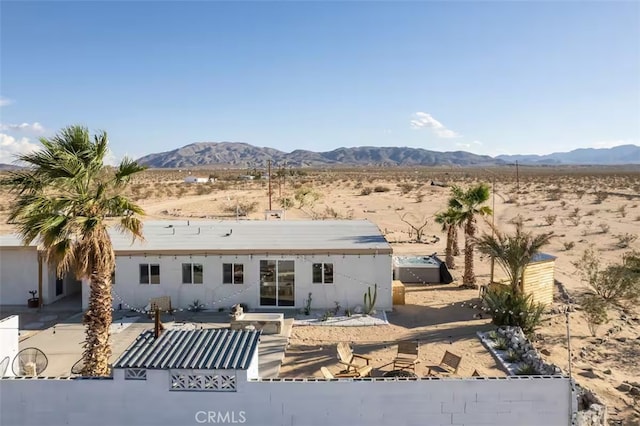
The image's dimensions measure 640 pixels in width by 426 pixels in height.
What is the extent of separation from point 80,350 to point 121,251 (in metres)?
4.37

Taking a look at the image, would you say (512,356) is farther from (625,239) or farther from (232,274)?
(625,239)

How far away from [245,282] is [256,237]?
229 centimetres

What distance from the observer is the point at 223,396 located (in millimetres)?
9000

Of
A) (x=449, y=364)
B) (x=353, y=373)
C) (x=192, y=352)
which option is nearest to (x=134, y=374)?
(x=192, y=352)

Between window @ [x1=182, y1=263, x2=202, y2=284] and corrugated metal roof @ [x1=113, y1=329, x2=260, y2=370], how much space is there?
7.74 m

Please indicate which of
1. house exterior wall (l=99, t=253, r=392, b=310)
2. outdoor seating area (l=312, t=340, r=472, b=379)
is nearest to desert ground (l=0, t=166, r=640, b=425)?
outdoor seating area (l=312, t=340, r=472, b=379)

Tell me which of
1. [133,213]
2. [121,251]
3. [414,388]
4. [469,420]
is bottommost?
[469,420]

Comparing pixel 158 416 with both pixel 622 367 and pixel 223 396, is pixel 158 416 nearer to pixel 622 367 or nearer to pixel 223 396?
pixel 223 396

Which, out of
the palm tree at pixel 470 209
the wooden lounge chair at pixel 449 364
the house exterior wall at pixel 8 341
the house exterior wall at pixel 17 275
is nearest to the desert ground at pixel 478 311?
the wooden lounge chair at pixel 449 364

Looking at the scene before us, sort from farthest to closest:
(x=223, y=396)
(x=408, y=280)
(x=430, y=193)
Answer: (x=430, y=193), (x=408, y=280), (x=223, y=396)

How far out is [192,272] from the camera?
58.2 feet

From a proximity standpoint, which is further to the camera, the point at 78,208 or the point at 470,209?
the point at 470,209

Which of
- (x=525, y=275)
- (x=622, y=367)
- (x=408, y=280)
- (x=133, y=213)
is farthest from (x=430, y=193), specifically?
(x=133, y=213)

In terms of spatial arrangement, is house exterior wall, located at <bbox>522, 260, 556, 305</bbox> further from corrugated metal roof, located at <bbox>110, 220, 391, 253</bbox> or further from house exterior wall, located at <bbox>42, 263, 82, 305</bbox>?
house exterior wall, located at <bbox>42, 263, 82, 305</bbox>
